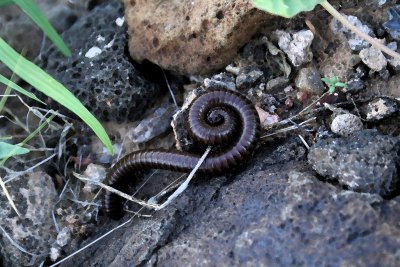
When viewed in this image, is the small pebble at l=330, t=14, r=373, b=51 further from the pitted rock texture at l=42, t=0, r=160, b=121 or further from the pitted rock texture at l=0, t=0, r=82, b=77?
the pitted rock texture at l=0, t=0, r=82, b=77

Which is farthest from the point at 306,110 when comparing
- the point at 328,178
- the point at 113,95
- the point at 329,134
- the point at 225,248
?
the point at 113,95

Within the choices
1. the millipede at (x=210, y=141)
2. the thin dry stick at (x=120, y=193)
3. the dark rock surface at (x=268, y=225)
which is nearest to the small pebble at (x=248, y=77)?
the millipede at (x=210, y=141)

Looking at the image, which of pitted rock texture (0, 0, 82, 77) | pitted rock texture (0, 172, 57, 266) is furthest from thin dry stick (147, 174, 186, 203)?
pitted rock texture (0, 0, 82, 77)

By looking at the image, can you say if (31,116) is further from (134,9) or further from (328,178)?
(328,178)

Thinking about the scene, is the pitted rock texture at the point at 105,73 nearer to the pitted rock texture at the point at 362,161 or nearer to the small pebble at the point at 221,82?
the small pebble at the point at 221,82

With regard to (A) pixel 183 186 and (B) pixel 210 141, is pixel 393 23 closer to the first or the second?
(B) pixel 210 141

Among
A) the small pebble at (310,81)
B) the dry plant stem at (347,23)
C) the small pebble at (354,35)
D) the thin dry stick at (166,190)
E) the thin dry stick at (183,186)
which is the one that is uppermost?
the dry plant stem at (347,23)
